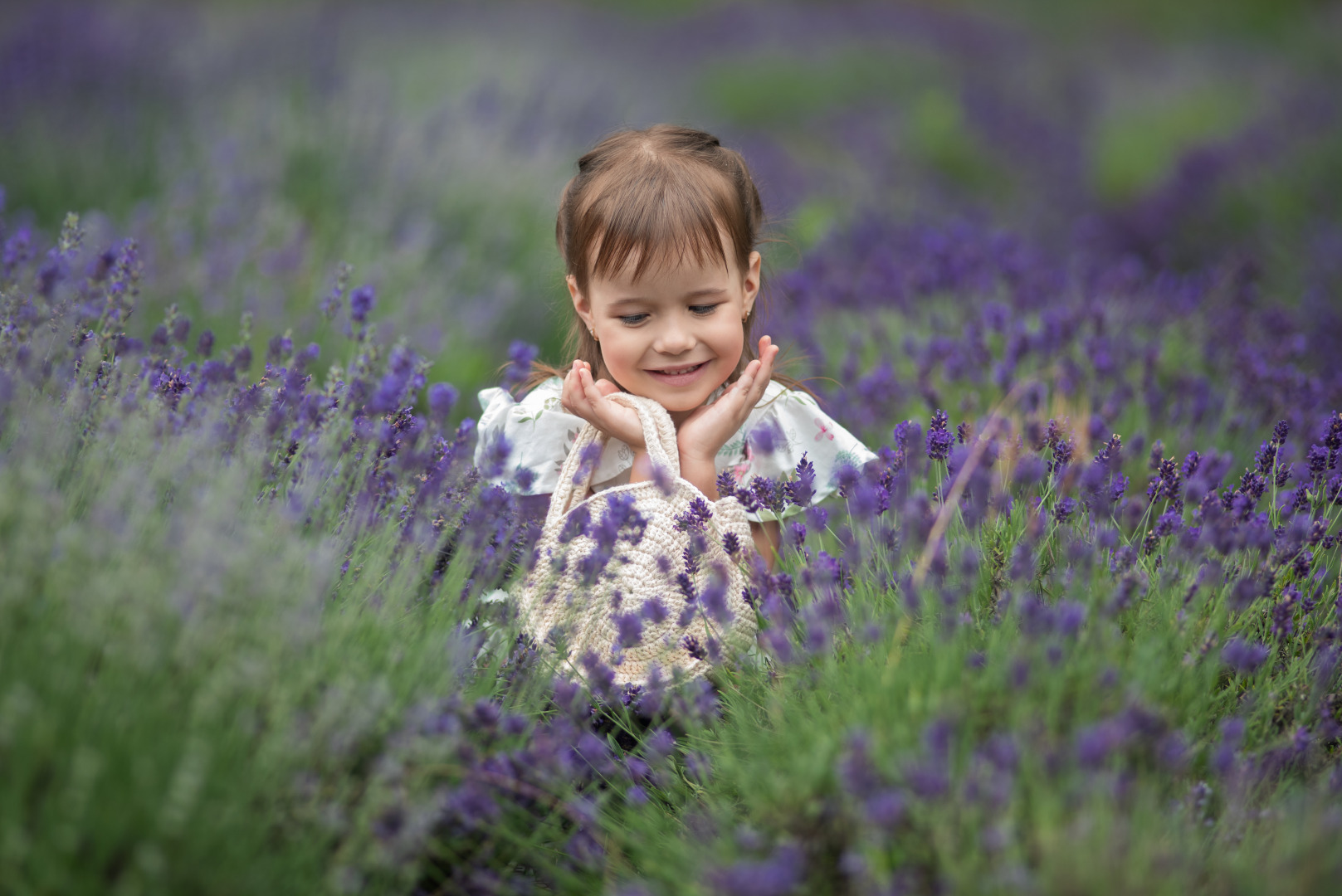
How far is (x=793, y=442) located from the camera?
8.30ft

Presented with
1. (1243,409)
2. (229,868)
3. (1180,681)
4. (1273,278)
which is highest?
(1273,278)

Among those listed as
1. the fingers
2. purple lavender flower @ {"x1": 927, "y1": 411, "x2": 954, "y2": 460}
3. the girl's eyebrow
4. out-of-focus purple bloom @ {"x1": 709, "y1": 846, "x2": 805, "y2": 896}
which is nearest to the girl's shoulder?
the fingers

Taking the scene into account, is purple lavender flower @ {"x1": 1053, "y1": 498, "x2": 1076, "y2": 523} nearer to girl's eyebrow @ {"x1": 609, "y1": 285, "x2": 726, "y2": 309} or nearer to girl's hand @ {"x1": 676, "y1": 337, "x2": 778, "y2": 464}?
girl's hand @ {"x1": 676, "y1": 337, "x2": 778, "y2": 464}

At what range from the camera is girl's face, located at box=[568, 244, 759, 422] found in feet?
7.59

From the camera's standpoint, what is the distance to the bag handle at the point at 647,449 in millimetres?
2271

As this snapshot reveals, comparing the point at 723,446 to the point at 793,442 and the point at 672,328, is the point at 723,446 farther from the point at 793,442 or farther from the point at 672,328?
the point at 672,328

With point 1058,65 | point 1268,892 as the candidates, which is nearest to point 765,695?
point 1268,892

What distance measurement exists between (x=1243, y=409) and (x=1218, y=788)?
5.98 ft

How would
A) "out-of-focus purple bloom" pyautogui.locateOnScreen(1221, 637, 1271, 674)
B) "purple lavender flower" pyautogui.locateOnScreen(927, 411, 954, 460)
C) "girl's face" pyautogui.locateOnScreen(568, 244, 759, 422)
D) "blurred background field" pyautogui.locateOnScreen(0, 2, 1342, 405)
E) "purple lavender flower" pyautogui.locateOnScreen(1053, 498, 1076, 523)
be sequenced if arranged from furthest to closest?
"blurred background field" pyautogui.locateOnScreen(0, 2, 1342, 405) < "girl's face" pyautogui.locateOnScreen(568, 244, 759, 422) < "purple lavender flower" pyautogui.locateOnScreen(927, 411, 954, 460) < "purple lavender flower" pyautogui.locateOnScreen(1053, 498, 1076, 523) < "out-of-focus purple bloom" pyautogui.locateOnScreen(1221, 637, 1271, 674)

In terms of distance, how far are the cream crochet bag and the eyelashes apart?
22cm

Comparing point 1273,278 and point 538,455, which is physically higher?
point 1273,278

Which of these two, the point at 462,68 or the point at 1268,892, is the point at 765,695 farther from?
the point at 462,68

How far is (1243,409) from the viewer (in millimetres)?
3193

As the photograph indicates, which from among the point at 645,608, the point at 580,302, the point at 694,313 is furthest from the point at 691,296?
the point at 645,608
